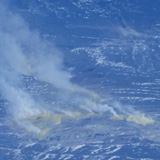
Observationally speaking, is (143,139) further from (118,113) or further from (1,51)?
(1,51)

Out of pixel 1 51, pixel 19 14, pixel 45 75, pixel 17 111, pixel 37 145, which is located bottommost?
pixel 37 145

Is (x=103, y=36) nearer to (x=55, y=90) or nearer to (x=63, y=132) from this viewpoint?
(x=55, y=90)

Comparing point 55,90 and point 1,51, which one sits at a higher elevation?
point 1,51

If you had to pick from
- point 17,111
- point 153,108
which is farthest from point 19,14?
point 153,108

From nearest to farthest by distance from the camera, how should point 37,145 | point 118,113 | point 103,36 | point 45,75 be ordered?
1. point 37,145
2. point 118,113
3. point 45,75
4. point 103,36

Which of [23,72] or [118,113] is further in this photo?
[23,72]

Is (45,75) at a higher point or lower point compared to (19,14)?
lower

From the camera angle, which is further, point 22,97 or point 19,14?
point 19,14

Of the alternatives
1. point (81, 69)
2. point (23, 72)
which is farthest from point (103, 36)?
point (23, 72)

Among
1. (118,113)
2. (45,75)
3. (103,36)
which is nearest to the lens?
(118,113)
